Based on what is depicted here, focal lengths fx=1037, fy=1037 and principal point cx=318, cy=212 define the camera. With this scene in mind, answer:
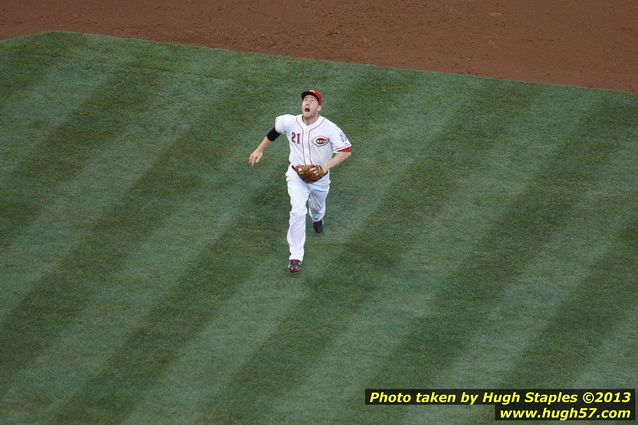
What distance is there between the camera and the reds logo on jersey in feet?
36.2

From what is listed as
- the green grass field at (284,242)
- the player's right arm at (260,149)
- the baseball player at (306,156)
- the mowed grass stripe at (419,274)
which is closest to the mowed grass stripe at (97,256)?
the green grass field at (284,242)

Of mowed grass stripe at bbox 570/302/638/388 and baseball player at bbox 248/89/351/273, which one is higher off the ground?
baseball player at bbox 248/89/351/273

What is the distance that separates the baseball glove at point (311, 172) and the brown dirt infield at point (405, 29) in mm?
3832

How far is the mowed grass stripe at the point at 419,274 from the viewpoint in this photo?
9766mm

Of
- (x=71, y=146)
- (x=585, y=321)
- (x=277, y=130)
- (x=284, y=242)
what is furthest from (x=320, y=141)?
(x=71, y=146)

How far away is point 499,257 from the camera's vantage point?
11258 millimetres

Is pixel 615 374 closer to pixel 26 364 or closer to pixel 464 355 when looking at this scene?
pixel 464 355

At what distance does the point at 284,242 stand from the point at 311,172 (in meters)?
1.08

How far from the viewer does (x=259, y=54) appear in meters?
14.5

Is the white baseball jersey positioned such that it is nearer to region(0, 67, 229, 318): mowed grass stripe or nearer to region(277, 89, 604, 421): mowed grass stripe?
region(277, 89, 604, 421): mowed grass stripe

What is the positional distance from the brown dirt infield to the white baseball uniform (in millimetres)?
3527

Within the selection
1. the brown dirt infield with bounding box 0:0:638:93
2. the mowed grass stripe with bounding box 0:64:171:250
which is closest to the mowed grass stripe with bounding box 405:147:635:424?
the brown dirt infield with bounding box 0:0:638:93

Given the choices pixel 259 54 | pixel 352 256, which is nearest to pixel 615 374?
pixel 352 256

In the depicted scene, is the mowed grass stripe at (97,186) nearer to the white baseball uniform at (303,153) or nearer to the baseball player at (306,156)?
the baseball player at (306,156)
